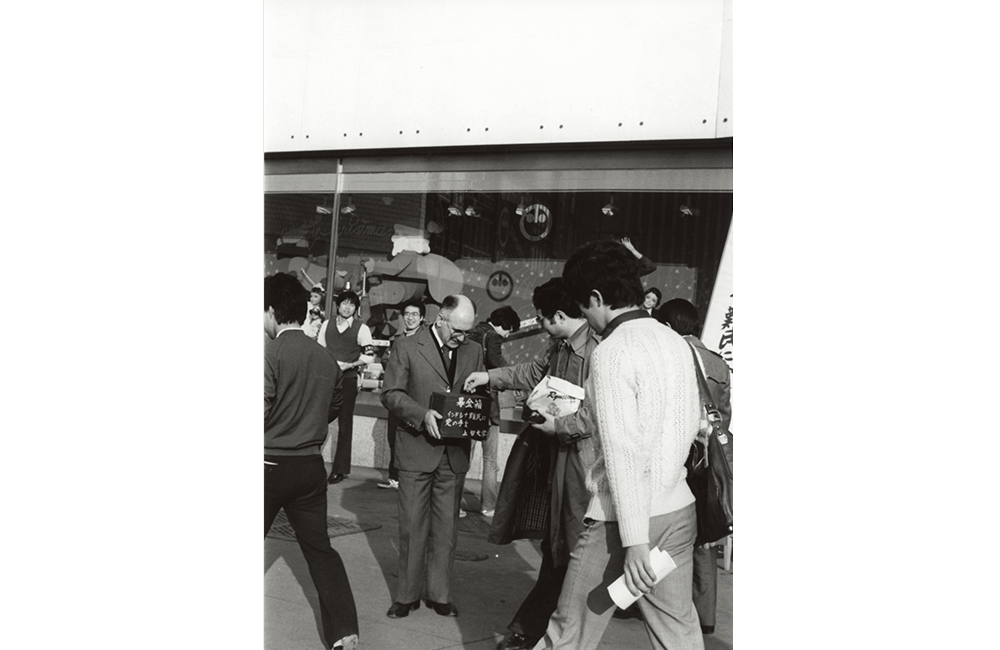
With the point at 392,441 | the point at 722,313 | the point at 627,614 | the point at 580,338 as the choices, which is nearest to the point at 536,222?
the point at 580,338

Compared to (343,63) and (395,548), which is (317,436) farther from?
(343,63)

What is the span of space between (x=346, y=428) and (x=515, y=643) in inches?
44.8

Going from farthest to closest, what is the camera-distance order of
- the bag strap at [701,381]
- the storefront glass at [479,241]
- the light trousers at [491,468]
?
the light trousers at [491,468]
the storefront glass at [479,241]
the bag strap at [701,381]

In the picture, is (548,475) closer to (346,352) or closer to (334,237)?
(346,352)

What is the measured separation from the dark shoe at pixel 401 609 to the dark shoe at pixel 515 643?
0.40m

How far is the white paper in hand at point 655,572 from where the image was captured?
2.59 meters

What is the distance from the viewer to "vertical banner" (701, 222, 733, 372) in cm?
338

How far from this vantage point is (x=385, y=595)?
391 centimetres

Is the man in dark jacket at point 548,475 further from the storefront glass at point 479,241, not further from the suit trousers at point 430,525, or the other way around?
the suit trousers at point 430,525

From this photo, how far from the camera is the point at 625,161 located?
3.50 metres

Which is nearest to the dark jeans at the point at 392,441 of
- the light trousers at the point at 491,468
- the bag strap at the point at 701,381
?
the light trousers at the point at 491,468

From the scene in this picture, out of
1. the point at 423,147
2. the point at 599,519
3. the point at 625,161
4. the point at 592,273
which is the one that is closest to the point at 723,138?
the point at 625,161

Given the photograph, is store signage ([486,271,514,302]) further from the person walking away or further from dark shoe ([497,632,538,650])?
dark shoe ([497,632,538,650])

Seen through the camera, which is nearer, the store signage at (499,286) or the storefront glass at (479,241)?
the storefront glass at (479,241)
